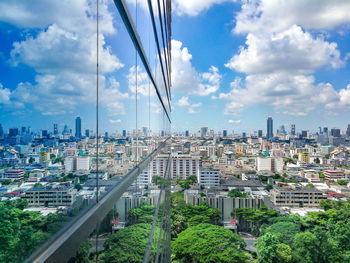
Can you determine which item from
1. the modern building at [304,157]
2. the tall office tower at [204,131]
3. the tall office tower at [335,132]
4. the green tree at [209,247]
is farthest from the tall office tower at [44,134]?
the tall office tower at [204,131]

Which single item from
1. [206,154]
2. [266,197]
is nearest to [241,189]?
[266,197]

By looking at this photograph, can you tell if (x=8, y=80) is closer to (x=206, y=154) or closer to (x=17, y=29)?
(x=17, y=29)

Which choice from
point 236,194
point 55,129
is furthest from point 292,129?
point 55,129

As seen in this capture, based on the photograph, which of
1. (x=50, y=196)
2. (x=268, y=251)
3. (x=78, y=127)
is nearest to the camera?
(x=50, y=196)

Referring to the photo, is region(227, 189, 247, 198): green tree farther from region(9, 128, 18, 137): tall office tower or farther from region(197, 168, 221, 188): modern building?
region(9, 128, 18, 137): tall office tower

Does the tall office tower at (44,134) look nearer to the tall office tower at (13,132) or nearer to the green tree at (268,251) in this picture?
the tall office tower at (13,132)

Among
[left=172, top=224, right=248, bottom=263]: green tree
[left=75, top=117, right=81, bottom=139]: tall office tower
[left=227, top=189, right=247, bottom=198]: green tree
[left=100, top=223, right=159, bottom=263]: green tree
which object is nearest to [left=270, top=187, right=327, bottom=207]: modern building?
[left=227, top=189, right=247, bottom=198]: green tree

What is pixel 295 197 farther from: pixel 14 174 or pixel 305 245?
pixel 14 174
